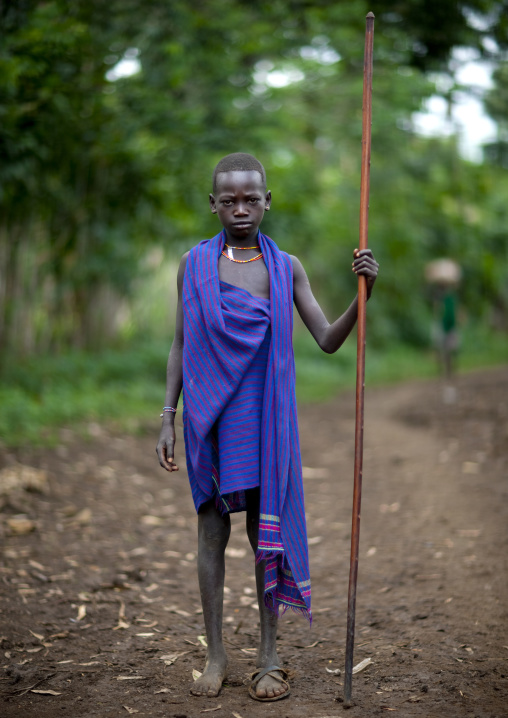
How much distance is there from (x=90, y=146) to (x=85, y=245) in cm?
155

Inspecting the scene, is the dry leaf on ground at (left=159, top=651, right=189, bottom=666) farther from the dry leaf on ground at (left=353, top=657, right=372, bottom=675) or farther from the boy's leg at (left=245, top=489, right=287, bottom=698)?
the dry leaf on ground at (left=353, top=657, right=372, bottom=675)

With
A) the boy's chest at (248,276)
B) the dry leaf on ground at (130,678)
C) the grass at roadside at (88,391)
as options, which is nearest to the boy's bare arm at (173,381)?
the boy's chest at (248,276)

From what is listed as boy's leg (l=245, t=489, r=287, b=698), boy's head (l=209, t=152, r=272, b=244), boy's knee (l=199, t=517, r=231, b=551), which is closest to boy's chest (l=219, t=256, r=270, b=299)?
boy's head (l=209, t=152, r=272, b=244)

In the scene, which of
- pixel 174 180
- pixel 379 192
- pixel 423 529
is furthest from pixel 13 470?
pixel 379 192

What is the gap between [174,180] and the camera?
9.69 meters

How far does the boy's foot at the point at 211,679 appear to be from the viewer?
253cm

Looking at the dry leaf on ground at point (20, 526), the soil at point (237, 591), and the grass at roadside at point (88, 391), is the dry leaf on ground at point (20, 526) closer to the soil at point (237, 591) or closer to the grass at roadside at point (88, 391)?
the soil at point (237, 591)

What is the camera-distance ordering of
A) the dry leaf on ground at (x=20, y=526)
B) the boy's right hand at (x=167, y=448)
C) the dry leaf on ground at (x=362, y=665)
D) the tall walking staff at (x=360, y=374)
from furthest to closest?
the dry leaf on ground at (x=20, y=526) < the dry leaf on ground at (x=362, y=665) < the boy's right hand at (x=167, y=448) < the tall walking staff at (x=360, y=374)

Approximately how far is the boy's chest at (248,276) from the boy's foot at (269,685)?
140cm

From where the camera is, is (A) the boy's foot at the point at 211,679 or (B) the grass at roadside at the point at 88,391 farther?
(B) the grass at roadside at the point at 88,391

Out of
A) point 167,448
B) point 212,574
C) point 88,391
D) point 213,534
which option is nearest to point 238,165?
point 167,448

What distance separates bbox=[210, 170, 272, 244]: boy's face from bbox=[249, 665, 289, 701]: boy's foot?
64.7 inches

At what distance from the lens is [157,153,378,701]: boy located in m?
2.50

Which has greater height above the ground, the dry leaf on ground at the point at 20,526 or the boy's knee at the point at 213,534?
the boy's knee at the point at 213,534
